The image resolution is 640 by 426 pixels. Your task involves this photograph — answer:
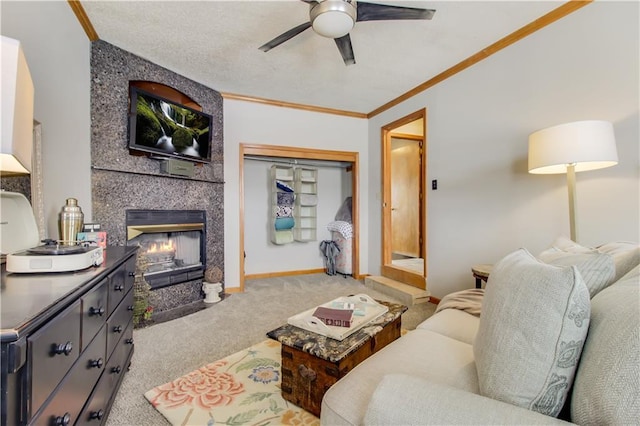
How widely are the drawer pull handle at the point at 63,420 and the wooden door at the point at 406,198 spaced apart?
195 inches

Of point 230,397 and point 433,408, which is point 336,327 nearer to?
point 230,397

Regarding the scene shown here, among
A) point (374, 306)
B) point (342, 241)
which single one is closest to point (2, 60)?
point (374, 306)

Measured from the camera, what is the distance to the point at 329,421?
91 cm

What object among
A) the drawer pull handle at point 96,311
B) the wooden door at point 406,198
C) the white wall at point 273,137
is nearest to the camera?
the drawer pull handle at point 96,311

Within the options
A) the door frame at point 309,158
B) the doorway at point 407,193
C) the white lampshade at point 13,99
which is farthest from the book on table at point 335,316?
the doorway at point 407,193

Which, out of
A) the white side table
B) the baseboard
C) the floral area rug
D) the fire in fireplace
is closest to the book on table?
the floral area rug

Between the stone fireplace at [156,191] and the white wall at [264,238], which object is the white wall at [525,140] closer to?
the white wall at [264,238]

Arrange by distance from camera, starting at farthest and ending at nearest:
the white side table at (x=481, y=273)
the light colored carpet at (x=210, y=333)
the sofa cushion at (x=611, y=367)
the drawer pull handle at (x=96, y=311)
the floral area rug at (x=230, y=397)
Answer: the white side table at (x=481, y=273) → the light colored carpet at (x=210, y=333) → the floral area rug at (x=230, y=397) → the drawer pull handle at (x=96, y=311) → the sofa cushion at (x=611, y=367)

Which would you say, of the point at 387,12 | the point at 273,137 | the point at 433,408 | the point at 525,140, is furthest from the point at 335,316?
the point at 273,137

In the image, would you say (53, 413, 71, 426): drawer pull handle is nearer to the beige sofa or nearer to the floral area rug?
the floral area rug

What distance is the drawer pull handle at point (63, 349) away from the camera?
2.71 ft

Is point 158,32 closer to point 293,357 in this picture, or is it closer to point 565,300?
point 293,357

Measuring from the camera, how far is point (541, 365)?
71 centimetres

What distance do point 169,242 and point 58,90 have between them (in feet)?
5.79
